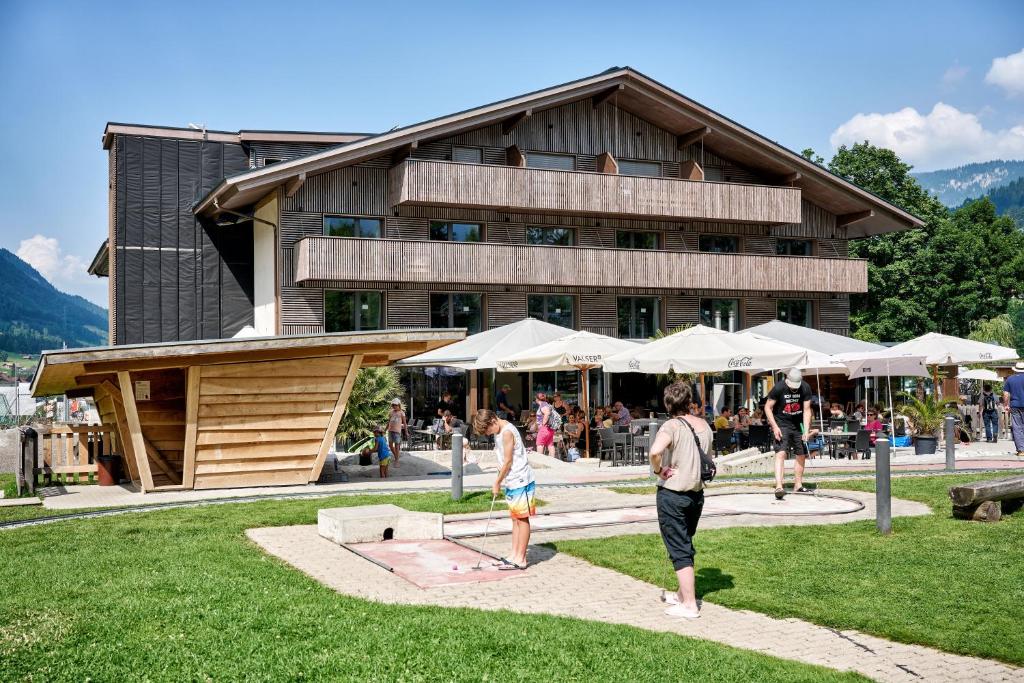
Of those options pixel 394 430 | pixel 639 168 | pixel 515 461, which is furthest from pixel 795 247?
pixel 515 461

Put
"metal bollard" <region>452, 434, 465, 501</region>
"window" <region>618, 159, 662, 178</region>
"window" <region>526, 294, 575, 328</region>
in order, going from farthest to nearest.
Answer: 1. "window" <region>618, 159, 662, 178</region>
2. "window" <region>526, 294, 575, 328</region>
3. "metal bollard" <region>452, 434, 465, 501</region>

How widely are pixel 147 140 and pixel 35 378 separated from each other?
19424mm

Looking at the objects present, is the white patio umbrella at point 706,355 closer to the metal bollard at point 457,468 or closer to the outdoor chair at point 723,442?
the outdoor chair at point 723,442

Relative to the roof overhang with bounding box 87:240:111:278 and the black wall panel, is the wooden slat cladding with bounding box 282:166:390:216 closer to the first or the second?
the black wall panel

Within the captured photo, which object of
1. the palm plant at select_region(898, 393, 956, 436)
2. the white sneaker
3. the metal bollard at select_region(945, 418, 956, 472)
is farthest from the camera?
the palm plant at select_region(898, 393, 956, 436)

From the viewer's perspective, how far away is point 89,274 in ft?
153

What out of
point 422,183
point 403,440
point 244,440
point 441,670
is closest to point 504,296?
point 422,183

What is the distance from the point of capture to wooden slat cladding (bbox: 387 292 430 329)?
102ft

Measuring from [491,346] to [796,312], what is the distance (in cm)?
1663

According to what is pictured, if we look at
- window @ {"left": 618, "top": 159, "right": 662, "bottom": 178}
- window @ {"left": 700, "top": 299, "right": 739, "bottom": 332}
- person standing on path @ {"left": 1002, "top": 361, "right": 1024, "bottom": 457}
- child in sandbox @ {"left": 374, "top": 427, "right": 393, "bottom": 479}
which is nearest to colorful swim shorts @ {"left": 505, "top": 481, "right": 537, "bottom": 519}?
child in sandbox @ {"left": 374, "top": 427, "right": 393, "bottom": 479}

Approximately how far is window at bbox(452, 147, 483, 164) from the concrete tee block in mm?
21924

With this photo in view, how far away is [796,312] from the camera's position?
37688mm

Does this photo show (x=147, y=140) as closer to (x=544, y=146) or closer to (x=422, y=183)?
(x=422, y=183)

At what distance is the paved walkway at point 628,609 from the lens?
695 cm
